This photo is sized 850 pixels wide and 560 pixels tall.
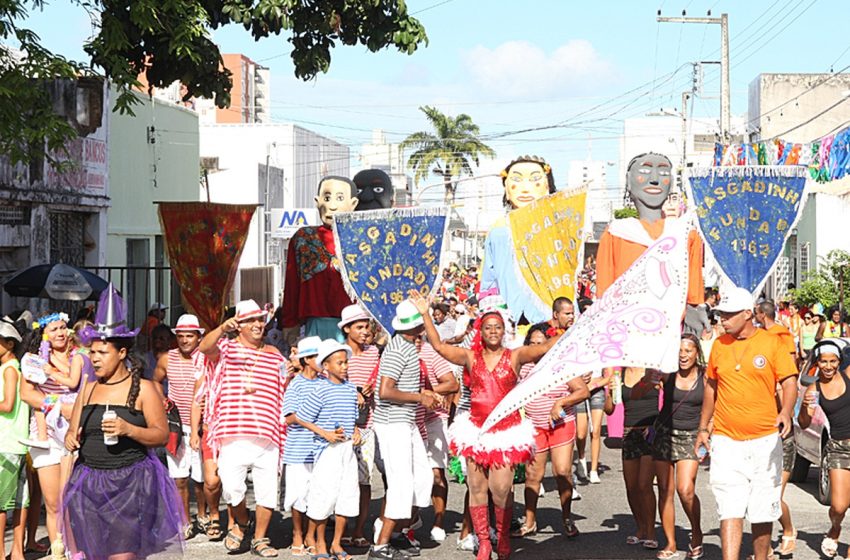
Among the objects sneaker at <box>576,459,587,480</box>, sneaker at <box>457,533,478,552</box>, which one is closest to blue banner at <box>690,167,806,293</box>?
sneaker at <box>576,459,587,480</box>

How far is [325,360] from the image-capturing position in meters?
9.73

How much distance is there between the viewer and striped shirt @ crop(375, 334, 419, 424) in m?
9.59

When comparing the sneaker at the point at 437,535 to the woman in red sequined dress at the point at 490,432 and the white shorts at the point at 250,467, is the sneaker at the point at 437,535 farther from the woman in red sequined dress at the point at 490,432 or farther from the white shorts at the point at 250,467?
the white shorts at the point at 250,467

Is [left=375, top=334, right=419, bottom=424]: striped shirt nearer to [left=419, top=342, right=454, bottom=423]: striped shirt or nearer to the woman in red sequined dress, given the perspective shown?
the woman in red sequined dress

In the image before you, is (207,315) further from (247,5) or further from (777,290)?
(777,290)

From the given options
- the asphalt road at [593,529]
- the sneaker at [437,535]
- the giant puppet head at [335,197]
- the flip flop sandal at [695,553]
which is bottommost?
the asphalt road at [593,529]

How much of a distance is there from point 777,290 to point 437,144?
33.6 metres

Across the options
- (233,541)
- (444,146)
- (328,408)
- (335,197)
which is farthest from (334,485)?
(444,146)

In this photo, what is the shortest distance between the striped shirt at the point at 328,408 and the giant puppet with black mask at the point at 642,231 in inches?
117

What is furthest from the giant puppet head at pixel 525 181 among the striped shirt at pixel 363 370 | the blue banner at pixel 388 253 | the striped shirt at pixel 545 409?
the striped shirt at pixel 363 370

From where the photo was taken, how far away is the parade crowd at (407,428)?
8.85 metres

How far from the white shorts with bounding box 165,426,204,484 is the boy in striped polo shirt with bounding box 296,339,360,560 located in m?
1.45

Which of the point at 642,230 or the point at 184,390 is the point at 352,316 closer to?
the point at 184,390

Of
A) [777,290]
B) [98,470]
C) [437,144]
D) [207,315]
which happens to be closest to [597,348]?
[98,470]
